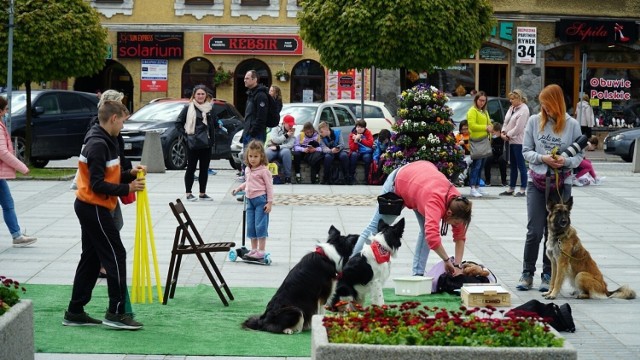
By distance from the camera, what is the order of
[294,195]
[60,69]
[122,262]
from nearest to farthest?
[122,262] → [294,195] → [60,69]

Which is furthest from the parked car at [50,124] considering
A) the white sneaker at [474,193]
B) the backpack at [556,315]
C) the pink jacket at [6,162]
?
the backpack at [556,315]

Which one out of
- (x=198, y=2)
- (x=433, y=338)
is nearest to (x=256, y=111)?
(x=433, y=338)

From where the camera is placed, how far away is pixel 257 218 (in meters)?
12.7

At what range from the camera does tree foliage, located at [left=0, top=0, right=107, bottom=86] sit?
917 inches

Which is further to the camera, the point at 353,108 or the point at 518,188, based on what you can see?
the point at 353,108

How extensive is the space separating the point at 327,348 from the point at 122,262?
352 cm

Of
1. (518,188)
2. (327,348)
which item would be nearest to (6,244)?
(327,348)

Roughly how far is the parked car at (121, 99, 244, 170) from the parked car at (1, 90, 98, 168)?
102cm

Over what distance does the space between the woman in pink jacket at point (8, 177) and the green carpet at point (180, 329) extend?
248 centimetres

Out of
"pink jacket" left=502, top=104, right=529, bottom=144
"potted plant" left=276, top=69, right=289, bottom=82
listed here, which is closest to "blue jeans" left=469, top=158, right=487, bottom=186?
"pink jacket" left=502, top=104, right=529, bottom=144

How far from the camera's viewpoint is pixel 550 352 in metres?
6.07

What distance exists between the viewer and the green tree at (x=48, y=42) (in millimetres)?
23297

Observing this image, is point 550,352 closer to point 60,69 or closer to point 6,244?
point 6,244

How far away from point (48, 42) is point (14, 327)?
17206mm
